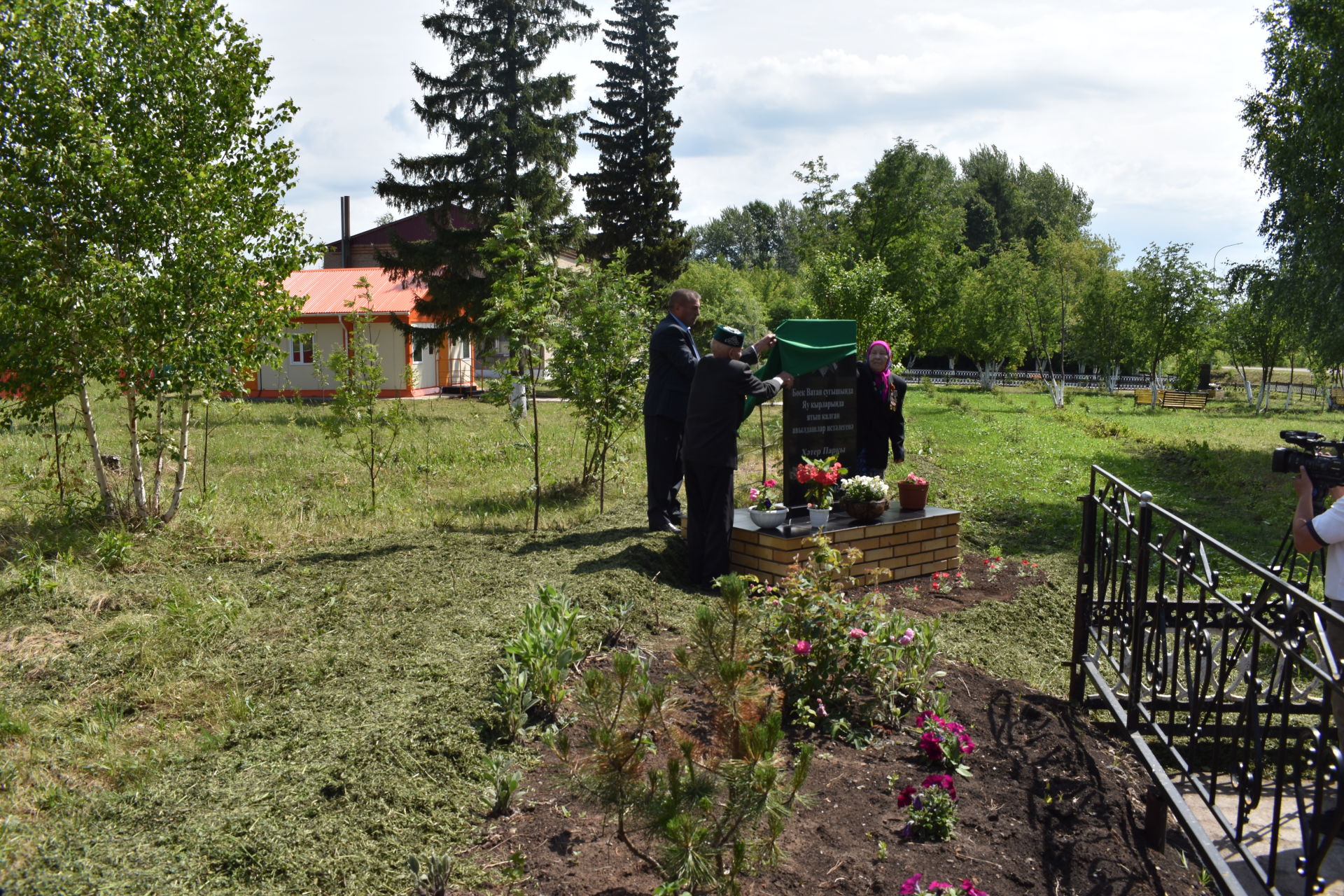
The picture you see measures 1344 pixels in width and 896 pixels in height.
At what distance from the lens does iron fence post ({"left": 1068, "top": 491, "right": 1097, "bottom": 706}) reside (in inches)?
175

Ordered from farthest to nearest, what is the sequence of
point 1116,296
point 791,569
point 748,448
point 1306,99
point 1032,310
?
point 1032,310
point 1116,296
point 748,448
point 1306,99
point 791,569

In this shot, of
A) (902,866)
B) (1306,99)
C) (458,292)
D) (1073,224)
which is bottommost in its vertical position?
(902,866)

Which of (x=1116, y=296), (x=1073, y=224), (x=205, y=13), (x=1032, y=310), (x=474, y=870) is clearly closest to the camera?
(x=474, y=870)

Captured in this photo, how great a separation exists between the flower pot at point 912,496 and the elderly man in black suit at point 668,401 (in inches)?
73.7

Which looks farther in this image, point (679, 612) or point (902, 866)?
point (679, 612)

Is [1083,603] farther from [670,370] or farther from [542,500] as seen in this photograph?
[542,500]

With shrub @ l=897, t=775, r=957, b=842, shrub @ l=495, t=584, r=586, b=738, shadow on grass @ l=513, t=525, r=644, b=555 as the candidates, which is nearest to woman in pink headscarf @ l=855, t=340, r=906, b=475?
shadow on grass @ l=513, t=525, r=644, b=555

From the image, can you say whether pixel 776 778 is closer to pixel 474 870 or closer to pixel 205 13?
pixel 474 870

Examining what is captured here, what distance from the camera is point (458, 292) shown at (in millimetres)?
21578

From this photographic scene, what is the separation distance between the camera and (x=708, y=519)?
6.41 metres

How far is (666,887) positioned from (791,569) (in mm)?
2411

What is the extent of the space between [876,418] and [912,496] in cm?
88

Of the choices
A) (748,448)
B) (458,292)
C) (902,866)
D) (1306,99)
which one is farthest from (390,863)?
(458,292)

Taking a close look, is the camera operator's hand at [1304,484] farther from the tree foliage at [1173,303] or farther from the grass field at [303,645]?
the tree foliage at [1173,303]
